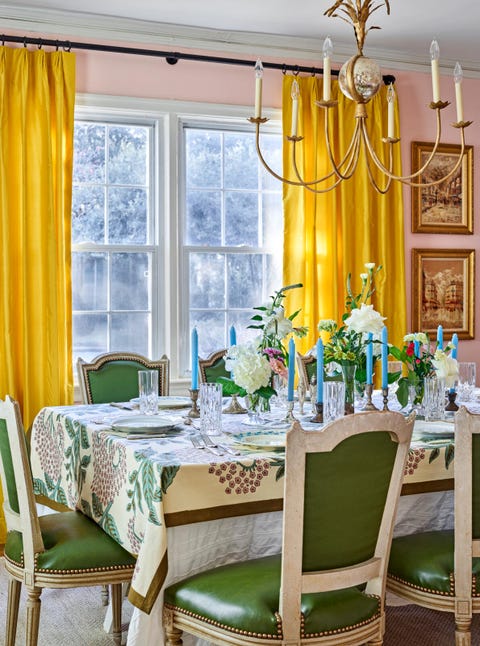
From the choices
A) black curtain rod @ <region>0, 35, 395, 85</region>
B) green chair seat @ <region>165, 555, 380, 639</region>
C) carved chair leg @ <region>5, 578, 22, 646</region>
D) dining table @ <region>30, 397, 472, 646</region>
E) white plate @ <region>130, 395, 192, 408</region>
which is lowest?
carved chair leg @ <region>5, 578, 22, 646</region>

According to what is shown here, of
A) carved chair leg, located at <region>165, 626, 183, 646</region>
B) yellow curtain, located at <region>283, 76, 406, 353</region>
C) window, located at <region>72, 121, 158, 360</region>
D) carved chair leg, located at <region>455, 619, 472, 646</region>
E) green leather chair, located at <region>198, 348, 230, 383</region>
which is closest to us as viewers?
carved chair leg, located at <region>165, 626, 183, 646</region>

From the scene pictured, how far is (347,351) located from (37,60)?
252cm

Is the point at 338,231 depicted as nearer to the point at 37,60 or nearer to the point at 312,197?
the point at 312,197

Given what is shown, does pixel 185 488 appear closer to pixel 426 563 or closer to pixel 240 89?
pixel 426 563

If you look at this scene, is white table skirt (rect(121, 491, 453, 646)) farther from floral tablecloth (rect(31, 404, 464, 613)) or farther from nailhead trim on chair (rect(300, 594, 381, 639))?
nailhead trim on chair (rect(300, 594, 381, 639))

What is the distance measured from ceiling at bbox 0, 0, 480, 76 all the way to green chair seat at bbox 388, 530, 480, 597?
2.91 meters

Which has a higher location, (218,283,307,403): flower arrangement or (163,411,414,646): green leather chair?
(218,283,307,403): flower arrangement

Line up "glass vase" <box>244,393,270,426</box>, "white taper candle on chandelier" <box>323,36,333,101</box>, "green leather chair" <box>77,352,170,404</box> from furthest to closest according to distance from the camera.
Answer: "green leather chair" <box>77,352,170,404</box>, "glass vase" <box>244,393,270,426</box>, "white taper candle on chandelier" <box>323,36,333,101</box>

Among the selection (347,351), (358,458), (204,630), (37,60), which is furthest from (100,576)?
(37,60)

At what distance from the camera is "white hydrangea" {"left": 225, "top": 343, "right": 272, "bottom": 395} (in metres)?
2.84

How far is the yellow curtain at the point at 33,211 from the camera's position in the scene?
4316 mm

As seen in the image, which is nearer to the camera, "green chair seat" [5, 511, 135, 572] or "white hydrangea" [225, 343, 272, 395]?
"green chair seat" [5, 511, 135, 572]

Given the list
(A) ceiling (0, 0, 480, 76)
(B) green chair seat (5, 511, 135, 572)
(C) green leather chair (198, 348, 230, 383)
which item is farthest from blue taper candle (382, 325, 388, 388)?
(A) ceiling (0, 0, 480, 76)

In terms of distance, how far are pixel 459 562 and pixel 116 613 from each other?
133cm
